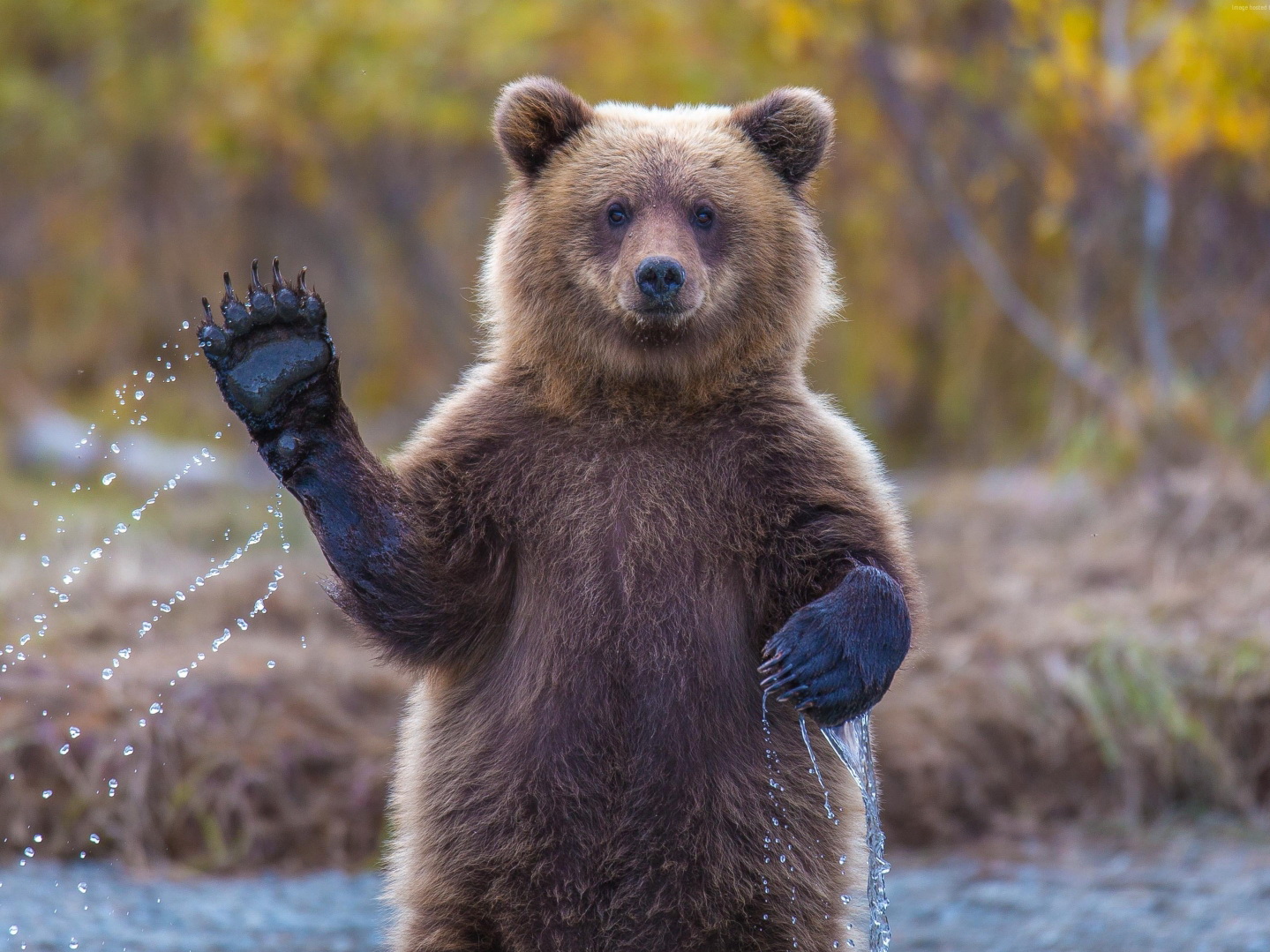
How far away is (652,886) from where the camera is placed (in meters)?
3.40

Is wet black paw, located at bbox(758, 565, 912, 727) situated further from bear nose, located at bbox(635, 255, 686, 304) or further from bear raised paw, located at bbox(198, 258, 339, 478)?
bear raised paw, located at bbox(198, 258, 339, 478)

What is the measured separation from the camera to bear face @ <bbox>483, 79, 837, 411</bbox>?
3.57 m

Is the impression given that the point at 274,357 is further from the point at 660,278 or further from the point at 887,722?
the point at 887,722

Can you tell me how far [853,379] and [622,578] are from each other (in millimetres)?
8724

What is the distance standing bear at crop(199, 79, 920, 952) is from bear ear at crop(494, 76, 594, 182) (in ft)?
0.59

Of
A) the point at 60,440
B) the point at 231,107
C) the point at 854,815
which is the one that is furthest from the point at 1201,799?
the point at 60,440

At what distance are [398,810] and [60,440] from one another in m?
9.17

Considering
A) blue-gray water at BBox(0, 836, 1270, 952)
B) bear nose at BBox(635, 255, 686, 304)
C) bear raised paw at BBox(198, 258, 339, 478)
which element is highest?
bear nose at BBox(635, 255, 686, 304)

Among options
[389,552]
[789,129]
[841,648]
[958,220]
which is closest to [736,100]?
[958,220]

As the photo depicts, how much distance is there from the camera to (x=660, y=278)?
3.42m

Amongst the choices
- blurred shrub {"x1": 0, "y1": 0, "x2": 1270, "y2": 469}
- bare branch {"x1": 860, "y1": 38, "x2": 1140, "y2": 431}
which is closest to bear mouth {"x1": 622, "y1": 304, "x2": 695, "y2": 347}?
blurred shrub {"x1": 0, "y1": 0, "x2": 1270, "y2": 469}

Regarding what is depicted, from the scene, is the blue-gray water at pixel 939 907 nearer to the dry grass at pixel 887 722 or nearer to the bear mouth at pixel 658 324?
the dry grass at pixel 887 722

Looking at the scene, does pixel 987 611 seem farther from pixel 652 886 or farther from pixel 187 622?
pixel 652 886

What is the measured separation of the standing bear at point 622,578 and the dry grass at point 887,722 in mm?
2419
